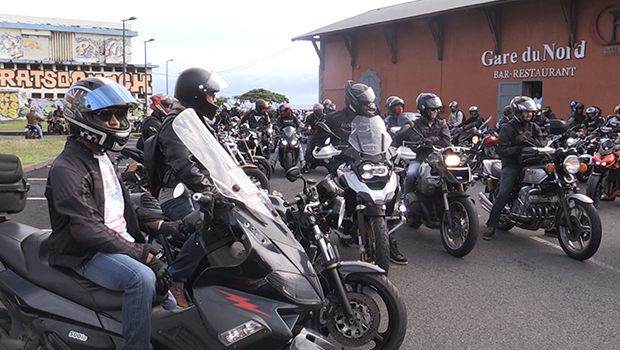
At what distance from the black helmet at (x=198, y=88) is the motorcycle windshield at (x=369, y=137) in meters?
1.86

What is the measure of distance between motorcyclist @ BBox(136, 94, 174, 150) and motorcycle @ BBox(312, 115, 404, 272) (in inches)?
119

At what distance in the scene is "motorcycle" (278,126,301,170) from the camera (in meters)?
14.3

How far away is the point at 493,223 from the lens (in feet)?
23.6

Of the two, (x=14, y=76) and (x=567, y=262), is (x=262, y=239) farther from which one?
(x=14, y=76)

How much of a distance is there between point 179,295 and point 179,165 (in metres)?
1.09

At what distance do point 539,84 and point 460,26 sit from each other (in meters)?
4.16

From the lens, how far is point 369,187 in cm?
556

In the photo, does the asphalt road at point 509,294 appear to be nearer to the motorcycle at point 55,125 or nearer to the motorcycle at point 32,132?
the motorcycle at point 32,132

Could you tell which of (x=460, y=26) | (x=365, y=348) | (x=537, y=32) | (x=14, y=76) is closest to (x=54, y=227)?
(x=365, y=348)

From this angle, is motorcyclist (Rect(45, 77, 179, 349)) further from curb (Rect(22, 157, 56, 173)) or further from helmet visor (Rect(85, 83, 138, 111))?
curb (Rect(22, 157, 56, 173))

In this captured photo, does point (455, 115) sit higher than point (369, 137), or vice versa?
point (455, 115)

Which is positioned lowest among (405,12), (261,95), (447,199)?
(447,199)

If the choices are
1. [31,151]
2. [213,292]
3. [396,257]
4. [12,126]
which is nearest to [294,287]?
[213,292]

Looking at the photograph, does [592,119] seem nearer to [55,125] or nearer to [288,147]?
[288,147]
